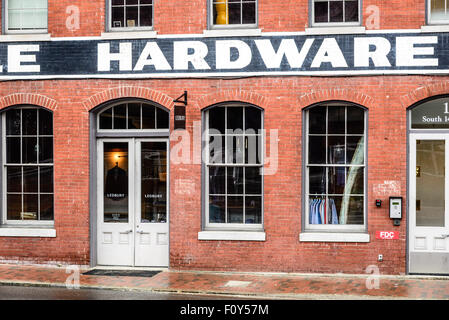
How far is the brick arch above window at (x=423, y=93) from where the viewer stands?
12.3 meters

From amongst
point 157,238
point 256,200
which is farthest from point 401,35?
point 157,238

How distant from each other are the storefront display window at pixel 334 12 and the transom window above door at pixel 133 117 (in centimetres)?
378

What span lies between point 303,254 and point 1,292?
5818 millimetres

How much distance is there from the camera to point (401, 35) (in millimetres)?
12477

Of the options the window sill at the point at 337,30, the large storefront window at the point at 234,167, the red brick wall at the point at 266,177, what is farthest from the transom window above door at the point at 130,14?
the window sill at the point at 337,30

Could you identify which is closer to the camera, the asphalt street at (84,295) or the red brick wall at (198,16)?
the asphalt street at (84,295)

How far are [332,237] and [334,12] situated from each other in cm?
459

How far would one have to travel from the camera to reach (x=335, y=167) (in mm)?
12875

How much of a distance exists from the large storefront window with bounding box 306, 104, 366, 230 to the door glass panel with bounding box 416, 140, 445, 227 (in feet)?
3.62

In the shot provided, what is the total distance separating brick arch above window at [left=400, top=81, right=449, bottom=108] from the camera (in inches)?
485

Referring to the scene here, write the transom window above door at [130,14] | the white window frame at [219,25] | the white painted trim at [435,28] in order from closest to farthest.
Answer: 1. the white painted trim at [435,28]
2. the white window frame at [219,25]
3. the transom window above door at [130,14]

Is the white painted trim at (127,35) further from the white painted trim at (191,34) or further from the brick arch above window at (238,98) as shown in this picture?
the brick arch above window at (238,98)

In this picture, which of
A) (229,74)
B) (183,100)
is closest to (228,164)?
(183,100)

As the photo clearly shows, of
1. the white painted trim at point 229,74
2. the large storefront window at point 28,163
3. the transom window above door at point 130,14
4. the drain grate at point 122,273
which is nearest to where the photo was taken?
the white painted trim at point 229,74
